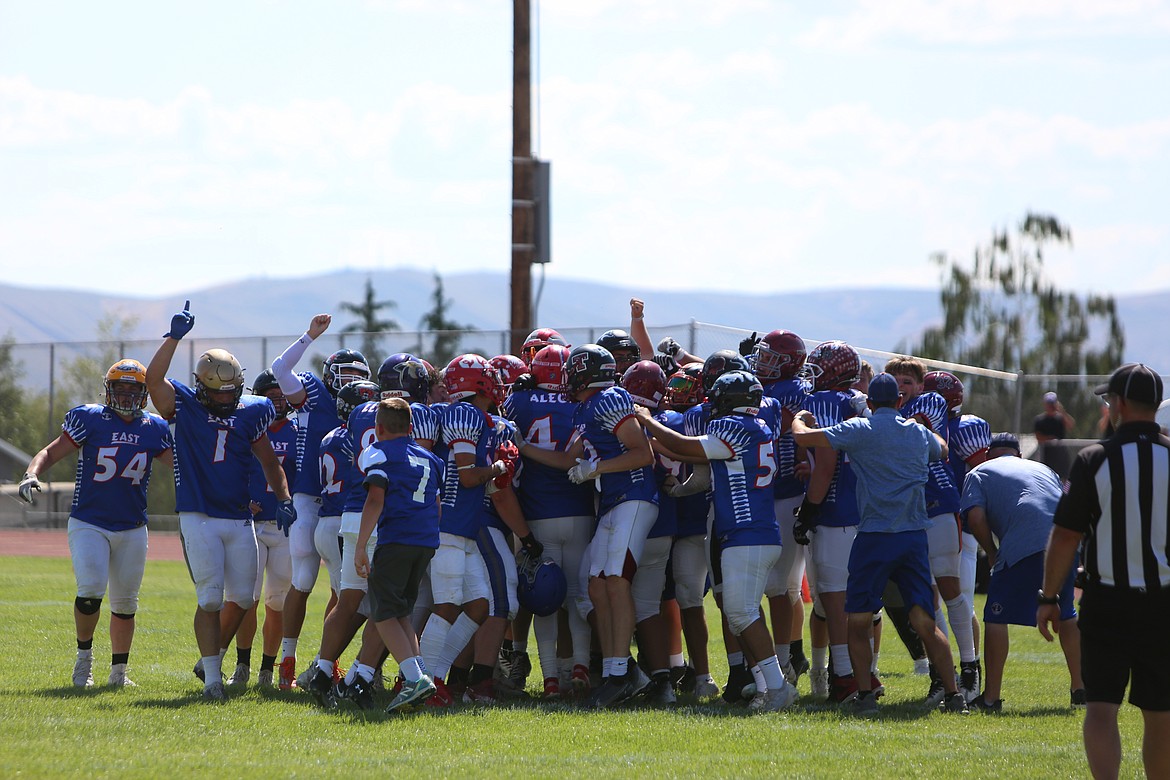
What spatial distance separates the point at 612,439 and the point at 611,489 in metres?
0.31

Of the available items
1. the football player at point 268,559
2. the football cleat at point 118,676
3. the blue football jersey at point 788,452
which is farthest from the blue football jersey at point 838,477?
the football cleat at point 118,676

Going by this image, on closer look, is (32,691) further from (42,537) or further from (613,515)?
(42,537)

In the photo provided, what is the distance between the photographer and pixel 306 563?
827 centimetres

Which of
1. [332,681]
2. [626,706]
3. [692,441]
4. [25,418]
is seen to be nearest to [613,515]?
[692,441]

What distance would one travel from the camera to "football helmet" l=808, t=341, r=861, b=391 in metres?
8.22

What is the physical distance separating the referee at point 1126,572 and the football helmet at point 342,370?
4792 millimetres

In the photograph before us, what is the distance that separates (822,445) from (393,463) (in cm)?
244

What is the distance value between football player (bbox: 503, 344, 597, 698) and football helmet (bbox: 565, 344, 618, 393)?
255 millimetres

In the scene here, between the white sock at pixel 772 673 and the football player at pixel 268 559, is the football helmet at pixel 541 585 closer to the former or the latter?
the white sock at pixel 772 673

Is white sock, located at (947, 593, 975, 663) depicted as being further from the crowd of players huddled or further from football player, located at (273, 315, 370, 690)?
football player, located at (273, 315, 370, 690)

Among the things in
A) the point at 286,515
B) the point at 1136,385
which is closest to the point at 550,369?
the point at 286,515

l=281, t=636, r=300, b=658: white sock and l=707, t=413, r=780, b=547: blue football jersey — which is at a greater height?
l=707, t=413, r=780, b=547: blue football jersey

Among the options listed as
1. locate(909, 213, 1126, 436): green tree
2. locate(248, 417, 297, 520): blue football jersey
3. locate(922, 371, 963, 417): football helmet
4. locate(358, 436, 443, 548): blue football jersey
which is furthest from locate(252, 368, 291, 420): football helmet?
locate(909, 213, 1126, 436): green tree

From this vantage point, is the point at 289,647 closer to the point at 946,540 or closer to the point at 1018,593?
the point at 946,540
